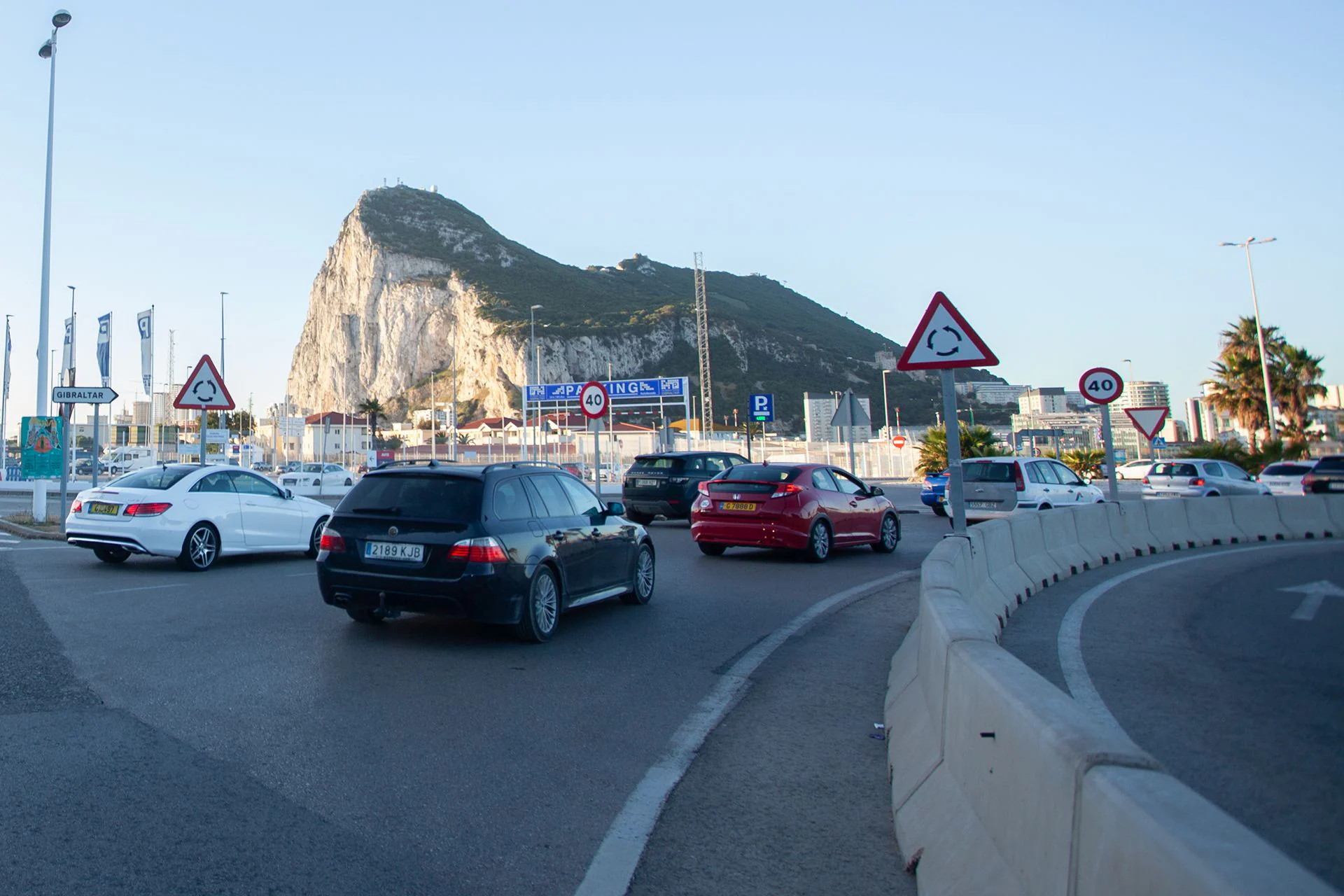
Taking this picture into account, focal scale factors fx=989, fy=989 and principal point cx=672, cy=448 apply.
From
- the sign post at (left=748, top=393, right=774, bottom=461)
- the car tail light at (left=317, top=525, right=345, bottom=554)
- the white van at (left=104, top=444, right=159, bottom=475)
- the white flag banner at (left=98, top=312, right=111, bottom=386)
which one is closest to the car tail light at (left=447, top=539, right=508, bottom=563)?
the car tail light at (left=317, top=525, right=345, bottom=554)

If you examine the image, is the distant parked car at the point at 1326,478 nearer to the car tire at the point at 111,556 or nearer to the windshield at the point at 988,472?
the windshield at the point at 988,472

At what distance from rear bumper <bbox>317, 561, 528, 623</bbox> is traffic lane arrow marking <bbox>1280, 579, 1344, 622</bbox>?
7.95 meters

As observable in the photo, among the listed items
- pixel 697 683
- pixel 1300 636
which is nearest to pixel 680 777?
pixel 697 683

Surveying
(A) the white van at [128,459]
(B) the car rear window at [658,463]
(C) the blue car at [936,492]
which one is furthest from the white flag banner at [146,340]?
(A) the white van at [128,459]

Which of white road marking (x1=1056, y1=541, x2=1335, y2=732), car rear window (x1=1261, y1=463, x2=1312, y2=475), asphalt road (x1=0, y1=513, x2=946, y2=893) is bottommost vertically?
white road marking (x1=1056, y1=541, x2=1335, y2=732)

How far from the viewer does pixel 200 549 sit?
12.8 meters

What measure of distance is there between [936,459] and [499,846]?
39988 mm

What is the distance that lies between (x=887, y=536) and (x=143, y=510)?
10.6 metres

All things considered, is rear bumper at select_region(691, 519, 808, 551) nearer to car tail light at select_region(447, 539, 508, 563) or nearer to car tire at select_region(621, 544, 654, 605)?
car tire at select_region(621, 544, 654, 605)

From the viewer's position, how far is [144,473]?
13.1 metres

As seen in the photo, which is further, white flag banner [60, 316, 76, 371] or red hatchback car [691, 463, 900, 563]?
white flag banner [60, 316, 76, 371]

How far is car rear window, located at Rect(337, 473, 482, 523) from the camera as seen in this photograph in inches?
317

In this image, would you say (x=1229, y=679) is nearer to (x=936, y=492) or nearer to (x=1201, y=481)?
(x=936, y=492)

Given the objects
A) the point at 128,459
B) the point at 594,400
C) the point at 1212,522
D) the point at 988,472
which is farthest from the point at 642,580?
the point at 128,459
